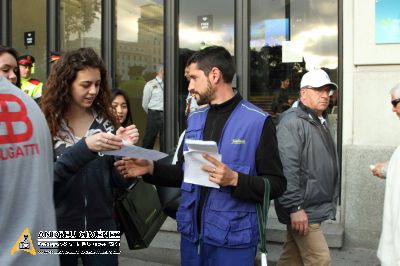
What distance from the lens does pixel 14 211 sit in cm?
153

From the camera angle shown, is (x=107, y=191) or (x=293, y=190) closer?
(x=107, y=191)

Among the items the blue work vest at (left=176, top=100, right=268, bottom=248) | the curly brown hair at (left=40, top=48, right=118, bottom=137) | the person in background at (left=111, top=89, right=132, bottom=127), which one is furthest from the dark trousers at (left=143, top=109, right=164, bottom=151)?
the blue work vest at (left=176, top=100, right=268, bottom=248)

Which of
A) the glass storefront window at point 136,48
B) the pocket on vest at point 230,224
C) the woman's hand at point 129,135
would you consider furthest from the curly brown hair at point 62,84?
the glass storefront window at point 136,48

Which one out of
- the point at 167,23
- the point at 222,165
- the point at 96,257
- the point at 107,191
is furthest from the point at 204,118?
the point at 167,23

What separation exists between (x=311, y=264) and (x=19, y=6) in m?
7.37

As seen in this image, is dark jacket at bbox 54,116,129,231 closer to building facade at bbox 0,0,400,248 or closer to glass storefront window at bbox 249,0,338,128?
building facade at bbox 0,0,400,248

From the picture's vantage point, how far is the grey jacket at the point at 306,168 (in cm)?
381

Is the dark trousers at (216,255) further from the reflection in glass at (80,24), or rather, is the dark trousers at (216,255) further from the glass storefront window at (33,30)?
the glass storefront window at (33,30)

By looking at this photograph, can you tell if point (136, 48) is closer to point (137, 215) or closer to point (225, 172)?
point (137, 215)

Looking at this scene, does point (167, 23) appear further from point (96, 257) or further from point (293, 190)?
Result: point (96, 257)

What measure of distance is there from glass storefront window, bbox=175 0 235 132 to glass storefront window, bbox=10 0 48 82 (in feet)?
9.25

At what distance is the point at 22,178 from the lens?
5.01 ft

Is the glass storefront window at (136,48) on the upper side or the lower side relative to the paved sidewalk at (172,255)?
upper

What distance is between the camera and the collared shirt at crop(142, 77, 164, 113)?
7.27 meters
